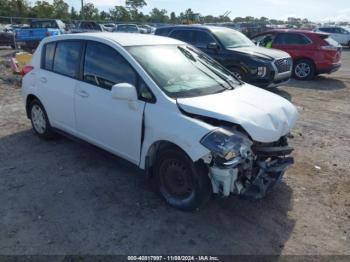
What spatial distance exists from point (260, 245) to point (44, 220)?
216 cm

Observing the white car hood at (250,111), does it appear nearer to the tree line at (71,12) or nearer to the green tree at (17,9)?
the tree line at (71,12)

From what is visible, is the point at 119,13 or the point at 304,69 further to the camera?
the point at 119,13

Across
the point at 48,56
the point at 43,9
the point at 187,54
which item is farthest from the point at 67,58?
the point at 43,9

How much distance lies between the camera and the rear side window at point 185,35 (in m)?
10.7

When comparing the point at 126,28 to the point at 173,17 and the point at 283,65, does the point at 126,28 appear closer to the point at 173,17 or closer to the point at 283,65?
the point at 283,65

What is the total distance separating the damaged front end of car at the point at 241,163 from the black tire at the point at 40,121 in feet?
10.6

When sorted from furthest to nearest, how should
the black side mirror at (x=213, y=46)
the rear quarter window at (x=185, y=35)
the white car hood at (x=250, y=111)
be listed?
1. the rear quarter window at (x=185, y=35)
2. the black side mirror at (x=213, y=46)
3. the white car hood at (x=250, y=111)

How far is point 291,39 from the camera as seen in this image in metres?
13.2

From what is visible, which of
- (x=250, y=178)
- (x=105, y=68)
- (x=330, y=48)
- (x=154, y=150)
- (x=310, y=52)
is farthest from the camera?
(x=310, y=52)

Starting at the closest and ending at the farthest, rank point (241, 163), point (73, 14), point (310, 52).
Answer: point (241, 163) → point (310, 52) → point (73, 14)

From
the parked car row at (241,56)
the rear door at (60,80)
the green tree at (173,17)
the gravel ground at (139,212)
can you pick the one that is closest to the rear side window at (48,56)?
the rear door at (60,80)

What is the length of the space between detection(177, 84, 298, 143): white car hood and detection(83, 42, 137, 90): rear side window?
79cm

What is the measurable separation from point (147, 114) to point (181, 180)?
785 millimetres

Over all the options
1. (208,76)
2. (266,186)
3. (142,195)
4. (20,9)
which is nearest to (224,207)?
(266,186)
